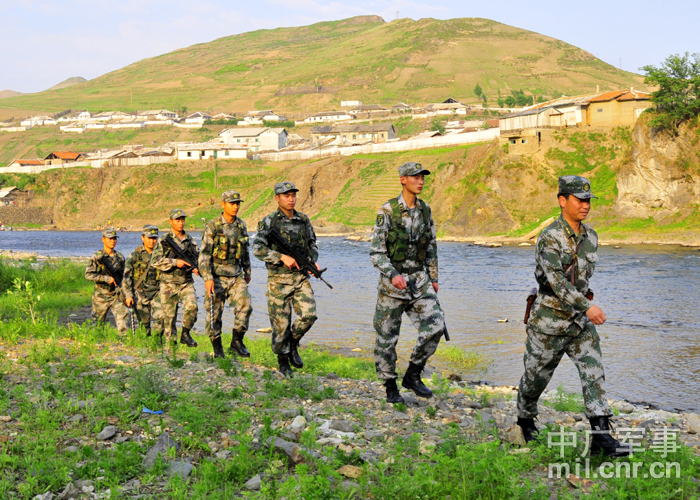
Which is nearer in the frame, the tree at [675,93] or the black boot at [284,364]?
the black boot at [284,364]

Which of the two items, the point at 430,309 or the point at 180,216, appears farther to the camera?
the point at 180,216

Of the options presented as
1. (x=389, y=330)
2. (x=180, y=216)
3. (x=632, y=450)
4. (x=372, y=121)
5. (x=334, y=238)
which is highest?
(x=372, y=121)

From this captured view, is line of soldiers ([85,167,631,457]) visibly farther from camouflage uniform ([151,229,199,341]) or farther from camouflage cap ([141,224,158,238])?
camouflage cap ([141,224,158,238])

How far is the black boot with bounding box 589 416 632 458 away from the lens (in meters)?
6.02

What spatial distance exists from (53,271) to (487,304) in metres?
17.9

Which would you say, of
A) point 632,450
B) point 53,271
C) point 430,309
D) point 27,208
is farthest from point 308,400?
point 27,208

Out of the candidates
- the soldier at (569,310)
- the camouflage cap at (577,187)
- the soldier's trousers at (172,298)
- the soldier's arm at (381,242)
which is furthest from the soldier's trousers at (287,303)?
the camouflage cap at (577,187)

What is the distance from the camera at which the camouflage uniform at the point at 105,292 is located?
46.2 feet

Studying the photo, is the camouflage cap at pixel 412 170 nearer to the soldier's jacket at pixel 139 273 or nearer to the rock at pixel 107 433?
the rock at pixel 107 433

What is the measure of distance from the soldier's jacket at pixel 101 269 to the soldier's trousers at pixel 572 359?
10310mm

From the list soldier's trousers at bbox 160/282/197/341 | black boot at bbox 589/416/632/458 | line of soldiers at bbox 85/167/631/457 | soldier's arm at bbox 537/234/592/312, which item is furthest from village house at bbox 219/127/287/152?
black boot at bbox 589/416/632/458

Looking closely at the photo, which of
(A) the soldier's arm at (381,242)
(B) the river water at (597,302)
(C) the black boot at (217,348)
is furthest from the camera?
(B) the river water at (597,302)

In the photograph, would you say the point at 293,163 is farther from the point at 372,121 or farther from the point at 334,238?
the point at 372,121

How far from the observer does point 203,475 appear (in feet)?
18.1
